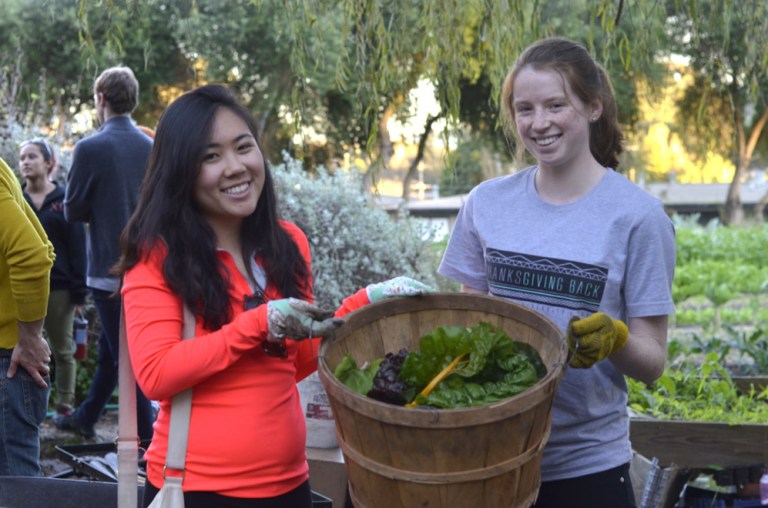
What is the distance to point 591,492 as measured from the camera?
2.40 meters

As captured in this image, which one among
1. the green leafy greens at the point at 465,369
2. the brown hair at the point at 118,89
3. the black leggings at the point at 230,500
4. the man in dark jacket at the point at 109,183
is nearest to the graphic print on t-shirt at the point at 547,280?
the green leafy greens at the point at 465,369

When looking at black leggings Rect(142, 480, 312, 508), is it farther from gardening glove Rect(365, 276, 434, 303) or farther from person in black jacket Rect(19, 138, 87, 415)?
person in black jacket Rect(19, 138, 87, 415)

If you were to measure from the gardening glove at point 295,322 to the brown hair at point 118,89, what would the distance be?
12.8ft

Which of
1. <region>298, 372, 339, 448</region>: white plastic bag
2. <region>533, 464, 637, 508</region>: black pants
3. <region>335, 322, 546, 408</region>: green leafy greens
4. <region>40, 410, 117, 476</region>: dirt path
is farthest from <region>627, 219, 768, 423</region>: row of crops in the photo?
<region>40, 410, 117, 476</region>: dirt path

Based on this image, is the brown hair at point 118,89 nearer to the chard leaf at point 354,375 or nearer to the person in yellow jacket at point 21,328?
the person in yellow jacket at point 21,328

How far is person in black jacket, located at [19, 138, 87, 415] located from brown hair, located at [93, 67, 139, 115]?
2.82 feet

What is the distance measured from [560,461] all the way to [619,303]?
425 mm

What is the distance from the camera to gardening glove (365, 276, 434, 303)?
2385 millimetres

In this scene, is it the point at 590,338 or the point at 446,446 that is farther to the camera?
the point at 590,338

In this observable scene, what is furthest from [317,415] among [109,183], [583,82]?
[109,183]

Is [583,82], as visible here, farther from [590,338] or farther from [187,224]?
[187,224]

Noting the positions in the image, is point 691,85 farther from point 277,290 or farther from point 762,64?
point 277,290

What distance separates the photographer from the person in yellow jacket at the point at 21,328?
327 centimetres

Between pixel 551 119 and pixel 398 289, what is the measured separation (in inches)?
22.9
